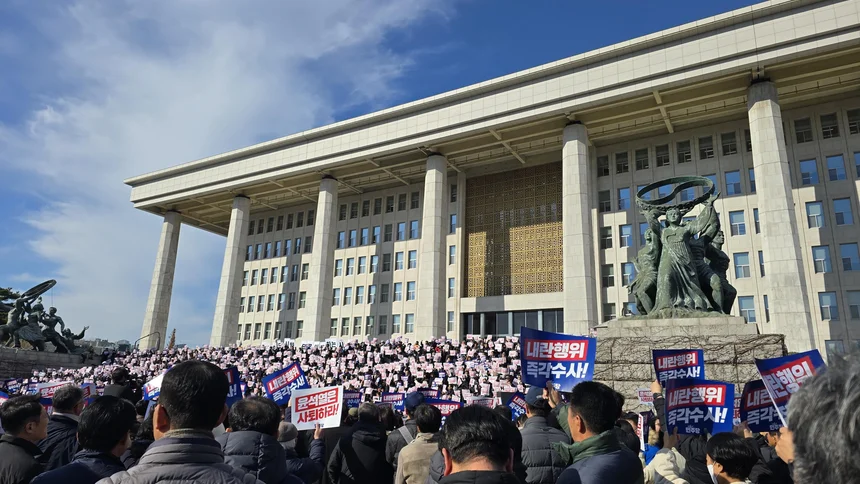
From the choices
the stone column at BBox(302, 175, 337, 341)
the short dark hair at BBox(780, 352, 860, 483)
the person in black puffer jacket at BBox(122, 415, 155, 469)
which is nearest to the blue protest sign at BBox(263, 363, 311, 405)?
the person in black puffer jacket at BBox(122, 415, 155, 469)

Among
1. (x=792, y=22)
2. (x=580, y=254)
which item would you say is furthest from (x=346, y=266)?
(x=792, y=22)

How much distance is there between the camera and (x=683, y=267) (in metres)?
15.1

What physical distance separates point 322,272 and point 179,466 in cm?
3762

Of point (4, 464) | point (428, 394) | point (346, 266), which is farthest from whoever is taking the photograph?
point (346, 266)

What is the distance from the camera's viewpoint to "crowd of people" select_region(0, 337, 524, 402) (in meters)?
17.9

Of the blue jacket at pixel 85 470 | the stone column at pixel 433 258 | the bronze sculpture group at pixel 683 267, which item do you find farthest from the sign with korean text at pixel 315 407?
the stone column at pixel 433 258

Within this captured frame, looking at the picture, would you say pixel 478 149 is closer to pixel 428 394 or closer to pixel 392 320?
pixel 392 320

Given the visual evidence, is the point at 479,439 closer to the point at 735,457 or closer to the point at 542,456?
the point at 542,456

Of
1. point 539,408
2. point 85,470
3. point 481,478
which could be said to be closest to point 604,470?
point 481,478

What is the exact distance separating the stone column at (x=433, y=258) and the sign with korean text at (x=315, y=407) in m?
28.1

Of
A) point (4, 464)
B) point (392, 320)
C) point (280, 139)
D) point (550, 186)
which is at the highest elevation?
point (280, 139)

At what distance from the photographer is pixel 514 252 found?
38.4 metres

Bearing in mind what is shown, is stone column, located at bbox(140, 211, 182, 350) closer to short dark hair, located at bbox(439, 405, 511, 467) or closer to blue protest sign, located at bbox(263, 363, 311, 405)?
blue protest sign, located at bbox(263, 363, 311, 405)

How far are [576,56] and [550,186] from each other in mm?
9461
